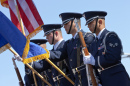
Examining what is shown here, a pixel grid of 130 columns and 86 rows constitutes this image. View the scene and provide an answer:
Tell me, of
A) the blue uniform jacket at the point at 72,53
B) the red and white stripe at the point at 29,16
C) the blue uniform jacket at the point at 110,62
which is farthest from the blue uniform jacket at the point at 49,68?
the blue uniform jacket at the point at 110,62

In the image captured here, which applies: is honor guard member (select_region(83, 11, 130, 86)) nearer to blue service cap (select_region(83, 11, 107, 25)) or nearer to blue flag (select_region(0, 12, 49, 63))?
blue service cap (select_region(83, 11, 107, 25))

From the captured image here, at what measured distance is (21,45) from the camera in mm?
9023

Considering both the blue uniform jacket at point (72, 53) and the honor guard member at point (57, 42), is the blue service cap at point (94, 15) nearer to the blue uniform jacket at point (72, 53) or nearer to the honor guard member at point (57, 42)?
the blue uniform jacket at point (72, 53)

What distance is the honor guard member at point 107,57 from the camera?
6.60m

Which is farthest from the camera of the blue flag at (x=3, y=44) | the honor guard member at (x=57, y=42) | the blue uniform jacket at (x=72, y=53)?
the blue flag at (x=3, y=44)

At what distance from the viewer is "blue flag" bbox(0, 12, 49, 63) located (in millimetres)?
8938

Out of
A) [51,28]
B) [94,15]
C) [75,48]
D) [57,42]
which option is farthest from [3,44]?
[94,15]

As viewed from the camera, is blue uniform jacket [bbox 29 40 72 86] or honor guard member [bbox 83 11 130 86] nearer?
honor guard member [bbox 83 11 130 86]

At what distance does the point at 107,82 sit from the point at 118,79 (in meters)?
0.28

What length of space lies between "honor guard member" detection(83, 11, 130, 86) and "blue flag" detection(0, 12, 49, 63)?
2.36 meters

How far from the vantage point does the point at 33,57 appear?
9008 mm

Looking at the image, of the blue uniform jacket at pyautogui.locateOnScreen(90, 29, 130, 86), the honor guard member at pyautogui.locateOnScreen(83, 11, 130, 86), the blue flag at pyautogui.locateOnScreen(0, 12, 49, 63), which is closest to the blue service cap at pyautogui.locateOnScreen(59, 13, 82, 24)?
the blue flag at pyautogui.locateOnScreen(0, 12, 49, 63)

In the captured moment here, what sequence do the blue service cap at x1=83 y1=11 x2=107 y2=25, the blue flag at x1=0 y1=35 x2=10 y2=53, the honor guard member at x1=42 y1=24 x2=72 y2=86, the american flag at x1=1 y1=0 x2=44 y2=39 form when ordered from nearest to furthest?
the blue service cap at x1=83 y1=11 x2=107 y2=25 → the honor guard member at x1=42 y1=24 x2=72 y2=86 → the blue flag at x1=0 y1=35 x2=10 y2=53 → the american flag at x1=1 y1=0 x2=44 y2=39

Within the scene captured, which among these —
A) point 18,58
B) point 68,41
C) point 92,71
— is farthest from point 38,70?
point 92,71
